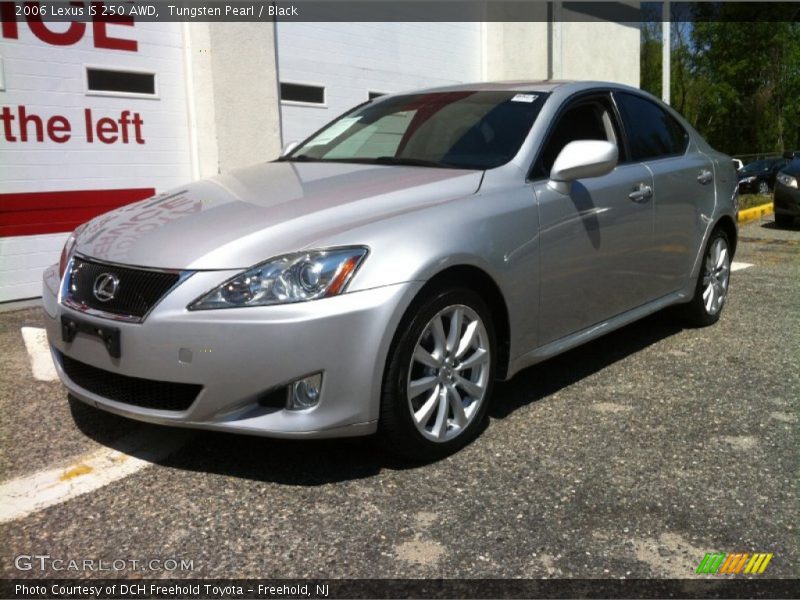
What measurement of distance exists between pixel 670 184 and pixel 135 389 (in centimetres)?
319

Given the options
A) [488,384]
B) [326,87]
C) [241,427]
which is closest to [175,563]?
[241,427]

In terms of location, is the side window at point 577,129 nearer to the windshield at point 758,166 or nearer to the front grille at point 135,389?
the front grille at point 135,389

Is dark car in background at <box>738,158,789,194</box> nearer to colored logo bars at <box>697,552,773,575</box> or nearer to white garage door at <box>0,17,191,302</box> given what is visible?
white garage door at <box>0,17,191,302</box>

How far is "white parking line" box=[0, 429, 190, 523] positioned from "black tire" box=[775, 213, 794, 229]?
10.5 metres

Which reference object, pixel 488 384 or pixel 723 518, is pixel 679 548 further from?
pixel 488 384

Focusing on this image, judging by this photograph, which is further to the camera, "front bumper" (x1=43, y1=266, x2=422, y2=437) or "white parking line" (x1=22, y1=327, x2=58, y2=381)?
"white parking line" (x1=22, y1=327, x2=58, y2=381)

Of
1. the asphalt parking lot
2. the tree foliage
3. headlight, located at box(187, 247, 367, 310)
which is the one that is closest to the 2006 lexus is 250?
headlight, located at box(187, 247, 367, 310)

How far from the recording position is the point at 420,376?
3248mm

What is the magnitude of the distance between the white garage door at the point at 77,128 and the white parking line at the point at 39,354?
1340 mm

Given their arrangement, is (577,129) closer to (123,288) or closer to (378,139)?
(378,139)

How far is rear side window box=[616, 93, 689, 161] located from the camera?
4641 mm

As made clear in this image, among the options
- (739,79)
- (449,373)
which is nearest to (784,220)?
(449,373)

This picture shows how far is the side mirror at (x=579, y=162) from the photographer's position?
3.77 m

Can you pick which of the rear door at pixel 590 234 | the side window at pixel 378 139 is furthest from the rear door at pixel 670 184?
the side window at pixel 378 139
